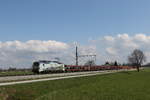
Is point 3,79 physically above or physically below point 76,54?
below

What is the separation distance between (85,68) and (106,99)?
57.3 m

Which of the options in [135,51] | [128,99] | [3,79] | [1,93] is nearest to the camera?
[128,99]

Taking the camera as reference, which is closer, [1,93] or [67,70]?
[1,93]

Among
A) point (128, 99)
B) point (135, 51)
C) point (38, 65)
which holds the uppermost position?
point (135, 51)

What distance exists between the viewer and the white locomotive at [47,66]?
51031 millimetres

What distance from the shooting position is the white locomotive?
51031 millimetres

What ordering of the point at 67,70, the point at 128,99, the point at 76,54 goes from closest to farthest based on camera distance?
the point at 128,99
the point at 67,70
the point at 76,54

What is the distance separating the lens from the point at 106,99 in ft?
51.8

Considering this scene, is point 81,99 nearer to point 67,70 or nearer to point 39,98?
point 39,98

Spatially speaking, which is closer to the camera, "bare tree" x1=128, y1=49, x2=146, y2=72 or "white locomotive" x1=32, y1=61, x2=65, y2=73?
"white locomotive" x1=32, y1=61, x2=65, y2=73

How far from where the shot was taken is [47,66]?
53.5m

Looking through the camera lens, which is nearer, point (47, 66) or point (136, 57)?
point (47, 66)

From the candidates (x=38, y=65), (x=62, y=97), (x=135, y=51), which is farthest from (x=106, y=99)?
(x=135, y=51)

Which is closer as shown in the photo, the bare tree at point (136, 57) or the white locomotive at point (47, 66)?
the white locomotive at point (47, 66)
